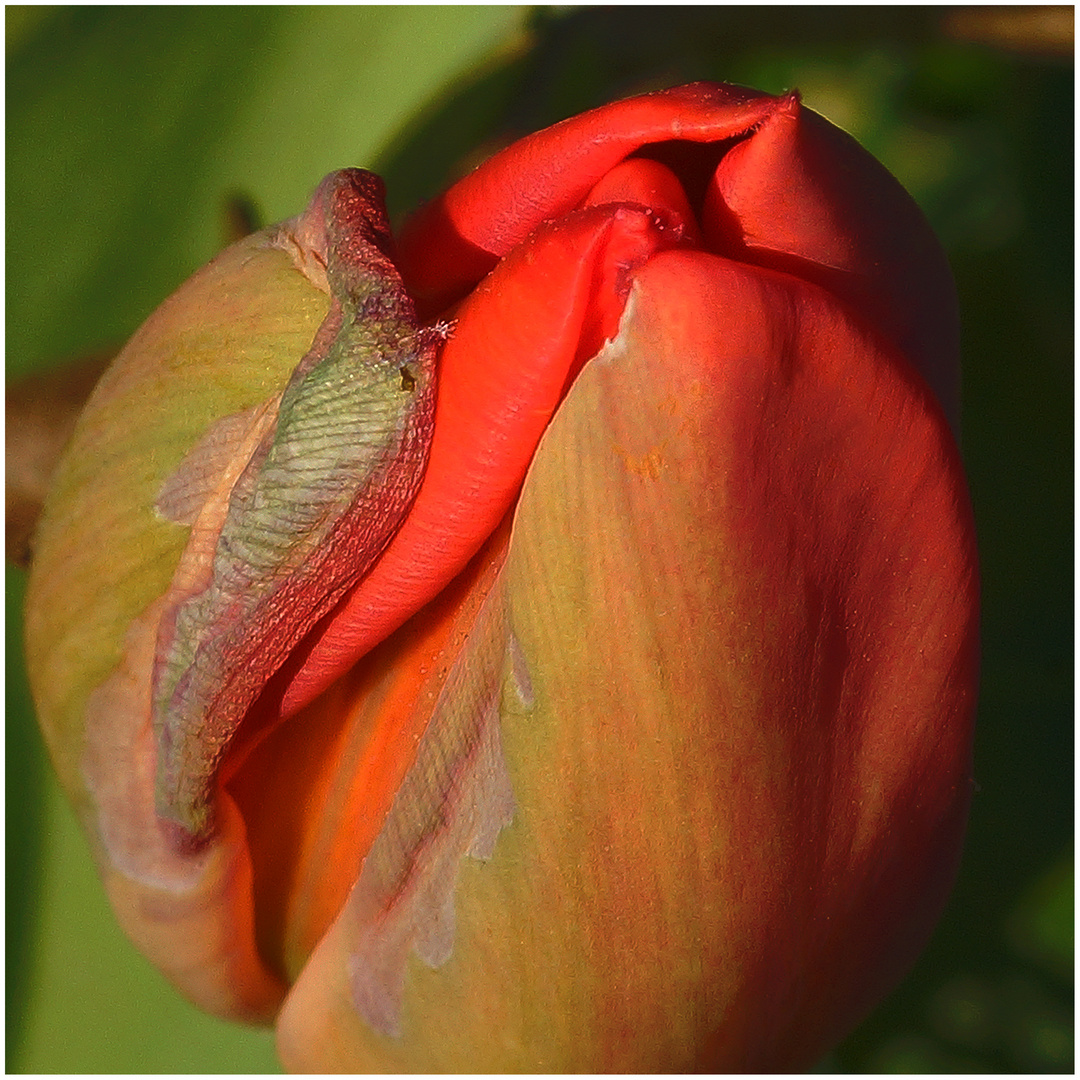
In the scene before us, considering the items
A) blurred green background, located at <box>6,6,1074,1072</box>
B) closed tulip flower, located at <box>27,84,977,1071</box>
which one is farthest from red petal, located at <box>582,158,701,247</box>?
blurred green background, located at <box>6,6,1074,1072</box>

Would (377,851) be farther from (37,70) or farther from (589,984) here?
(37,70)

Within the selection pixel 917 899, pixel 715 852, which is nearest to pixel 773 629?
pixel 715 852

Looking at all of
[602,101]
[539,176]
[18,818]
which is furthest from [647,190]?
[18,818]

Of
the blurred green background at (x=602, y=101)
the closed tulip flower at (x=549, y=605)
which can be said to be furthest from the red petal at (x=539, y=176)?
the blurred green background at (x=602, y=101)

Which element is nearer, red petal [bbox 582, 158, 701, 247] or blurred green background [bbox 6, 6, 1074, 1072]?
red petal [bbox 582, 158, 701, 247]

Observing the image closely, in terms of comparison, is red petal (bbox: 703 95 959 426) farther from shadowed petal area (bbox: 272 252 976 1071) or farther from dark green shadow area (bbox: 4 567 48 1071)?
dark green shadow area (bbox: 4 567 48 1071)

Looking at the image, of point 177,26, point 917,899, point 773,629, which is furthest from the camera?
point 177,26

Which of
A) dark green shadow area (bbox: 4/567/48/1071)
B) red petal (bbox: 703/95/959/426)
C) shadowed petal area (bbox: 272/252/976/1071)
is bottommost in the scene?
dark green shadow area (bbox: 4/567/48/1071)
